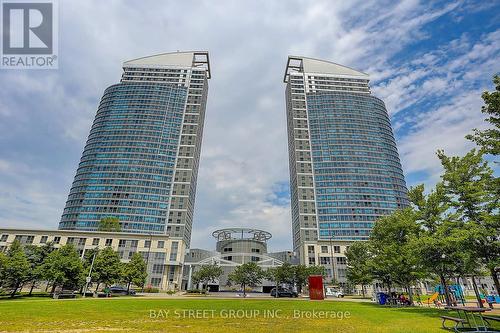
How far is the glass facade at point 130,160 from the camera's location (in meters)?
112

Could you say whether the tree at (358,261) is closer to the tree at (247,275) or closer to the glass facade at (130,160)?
the tree at (247,275)

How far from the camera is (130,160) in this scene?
12175 centimetres

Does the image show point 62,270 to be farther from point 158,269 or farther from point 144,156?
point 144,156

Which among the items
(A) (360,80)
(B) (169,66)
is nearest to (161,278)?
(B) (169,66)

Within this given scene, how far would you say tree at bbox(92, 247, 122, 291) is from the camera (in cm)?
5116

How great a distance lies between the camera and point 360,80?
159 meters

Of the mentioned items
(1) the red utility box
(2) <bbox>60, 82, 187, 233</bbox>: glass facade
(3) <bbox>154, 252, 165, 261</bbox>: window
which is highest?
(2) <bbox>60, 82, 187, 233</bbox>: glass facade

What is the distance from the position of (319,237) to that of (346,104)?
75078mm

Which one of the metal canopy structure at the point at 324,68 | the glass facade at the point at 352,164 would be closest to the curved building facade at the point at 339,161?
the glass facade at the point at 352,164

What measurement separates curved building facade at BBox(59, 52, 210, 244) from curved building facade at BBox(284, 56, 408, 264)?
51.9 m

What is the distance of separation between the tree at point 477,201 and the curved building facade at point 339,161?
84404 millimetres

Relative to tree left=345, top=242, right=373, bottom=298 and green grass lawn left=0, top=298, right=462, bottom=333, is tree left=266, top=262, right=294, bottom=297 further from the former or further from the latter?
green grass lawn left=0, top=298, right=462, bottom=333

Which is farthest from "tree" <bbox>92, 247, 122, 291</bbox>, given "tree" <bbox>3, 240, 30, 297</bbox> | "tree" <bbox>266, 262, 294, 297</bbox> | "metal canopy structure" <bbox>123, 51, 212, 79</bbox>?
"metal canopy structure" <bbox>123, 51, 212, 79</bbox>

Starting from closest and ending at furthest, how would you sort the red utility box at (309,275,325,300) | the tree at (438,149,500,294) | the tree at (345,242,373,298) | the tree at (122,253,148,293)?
the tree at (438,149,500,294)
the tree at (345,242,373,298)
the red utility box at (309,275,325,300)
the tree at (122,253,148,293)
